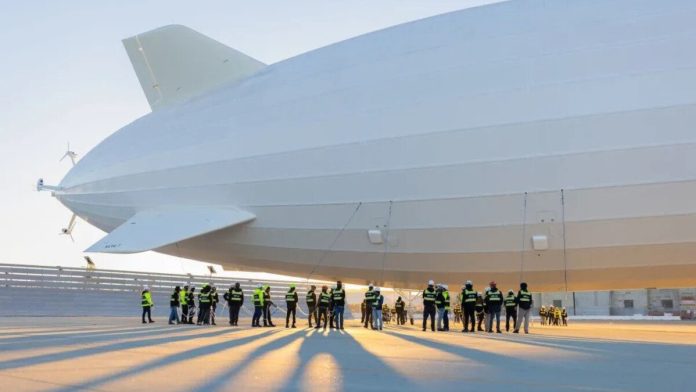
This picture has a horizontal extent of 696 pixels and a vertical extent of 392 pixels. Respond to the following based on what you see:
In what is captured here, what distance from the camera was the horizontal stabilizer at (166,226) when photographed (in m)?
20.1

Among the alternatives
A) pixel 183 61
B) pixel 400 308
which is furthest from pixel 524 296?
pixel 183 61

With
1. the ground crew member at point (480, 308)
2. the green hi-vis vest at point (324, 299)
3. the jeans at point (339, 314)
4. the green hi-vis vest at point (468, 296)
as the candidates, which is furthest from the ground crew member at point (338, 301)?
the ground crew member at point (480, 308)

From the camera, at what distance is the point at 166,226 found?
21.0 metres

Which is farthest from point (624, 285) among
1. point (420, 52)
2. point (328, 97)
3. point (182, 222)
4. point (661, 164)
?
point (182, 222)

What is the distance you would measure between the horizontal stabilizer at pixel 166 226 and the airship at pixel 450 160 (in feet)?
0.25

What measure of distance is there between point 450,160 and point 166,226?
895 centimetres

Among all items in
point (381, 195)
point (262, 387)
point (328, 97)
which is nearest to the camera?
point (262, 387)

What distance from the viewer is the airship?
17.2 metres

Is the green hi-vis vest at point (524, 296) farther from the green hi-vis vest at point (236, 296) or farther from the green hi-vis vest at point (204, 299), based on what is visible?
the green hi-vis vest at point (204, 299)

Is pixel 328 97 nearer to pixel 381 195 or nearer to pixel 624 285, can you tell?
pixel 381 195

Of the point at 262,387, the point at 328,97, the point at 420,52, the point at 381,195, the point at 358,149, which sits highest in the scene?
the point at 420,52

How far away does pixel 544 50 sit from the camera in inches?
730

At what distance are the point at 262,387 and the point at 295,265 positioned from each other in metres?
16.6

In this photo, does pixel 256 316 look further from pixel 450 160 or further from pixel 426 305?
pixel 450 160
